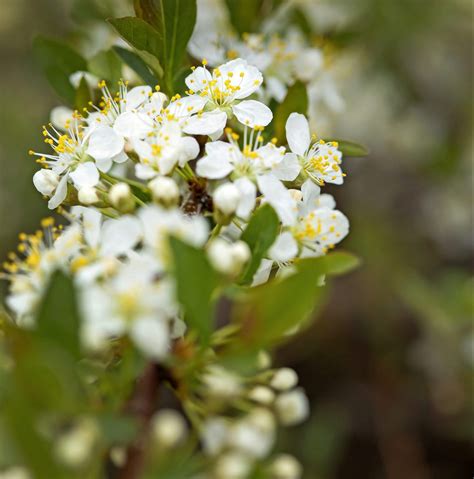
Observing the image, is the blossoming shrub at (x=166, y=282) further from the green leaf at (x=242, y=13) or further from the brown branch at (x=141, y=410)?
the green leaf at (x=242, y=13)

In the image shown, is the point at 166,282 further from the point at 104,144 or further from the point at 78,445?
the point at 104,144

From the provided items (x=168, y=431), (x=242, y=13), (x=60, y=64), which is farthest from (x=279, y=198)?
(x=242, y=13)

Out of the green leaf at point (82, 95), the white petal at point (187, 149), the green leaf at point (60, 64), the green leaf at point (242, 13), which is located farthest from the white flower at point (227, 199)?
the green leaf at point (242, 13)

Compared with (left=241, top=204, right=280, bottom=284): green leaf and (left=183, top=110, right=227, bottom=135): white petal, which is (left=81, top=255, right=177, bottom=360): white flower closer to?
(left=241, top=204, right=280, bottom=284): green leaf

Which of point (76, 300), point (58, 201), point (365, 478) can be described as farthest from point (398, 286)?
point (76, 300)

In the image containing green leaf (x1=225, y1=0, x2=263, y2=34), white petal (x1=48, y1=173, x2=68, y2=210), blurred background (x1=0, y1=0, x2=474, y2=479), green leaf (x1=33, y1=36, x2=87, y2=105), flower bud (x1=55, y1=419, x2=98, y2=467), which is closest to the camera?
flower bud (x1=55, y1=419, x2=98, y2=467)

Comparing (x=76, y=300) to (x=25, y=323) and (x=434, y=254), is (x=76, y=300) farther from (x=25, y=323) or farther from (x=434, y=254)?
(x=434, y=254)

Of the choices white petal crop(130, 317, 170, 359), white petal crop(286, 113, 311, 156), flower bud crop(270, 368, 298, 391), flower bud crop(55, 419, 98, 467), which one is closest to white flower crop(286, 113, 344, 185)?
white petal crop(286, 113, 311, 156)
